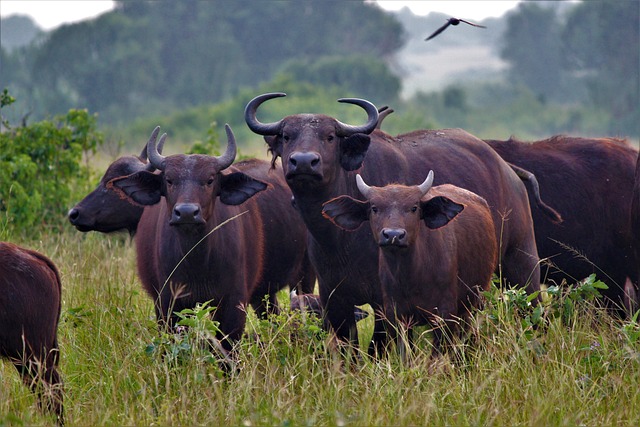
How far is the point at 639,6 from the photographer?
175 feet

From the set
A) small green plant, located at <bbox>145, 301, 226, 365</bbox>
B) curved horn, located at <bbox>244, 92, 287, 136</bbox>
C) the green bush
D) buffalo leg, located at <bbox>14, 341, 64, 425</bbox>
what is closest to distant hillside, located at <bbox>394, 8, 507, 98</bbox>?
the green bush

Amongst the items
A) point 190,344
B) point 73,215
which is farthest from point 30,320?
point 73,215

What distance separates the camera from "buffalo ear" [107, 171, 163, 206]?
728cm

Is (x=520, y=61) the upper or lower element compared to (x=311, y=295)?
lower

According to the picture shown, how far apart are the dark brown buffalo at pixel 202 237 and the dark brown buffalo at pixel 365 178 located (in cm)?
41

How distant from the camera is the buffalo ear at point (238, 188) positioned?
7234mm

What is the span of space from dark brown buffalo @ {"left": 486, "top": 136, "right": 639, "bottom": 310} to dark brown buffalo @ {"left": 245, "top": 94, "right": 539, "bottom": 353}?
0.85m

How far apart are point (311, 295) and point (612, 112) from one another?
162 ft

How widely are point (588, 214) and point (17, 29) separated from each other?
135 meters

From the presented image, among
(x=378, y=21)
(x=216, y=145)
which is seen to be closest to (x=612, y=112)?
(x=378, y=21)

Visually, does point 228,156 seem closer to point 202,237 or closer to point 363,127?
point 202,237

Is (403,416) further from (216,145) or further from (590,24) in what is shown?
(590,24)

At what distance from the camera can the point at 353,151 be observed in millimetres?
7258

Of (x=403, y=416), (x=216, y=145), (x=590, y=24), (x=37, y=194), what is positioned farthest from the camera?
(x=590, y=24)
